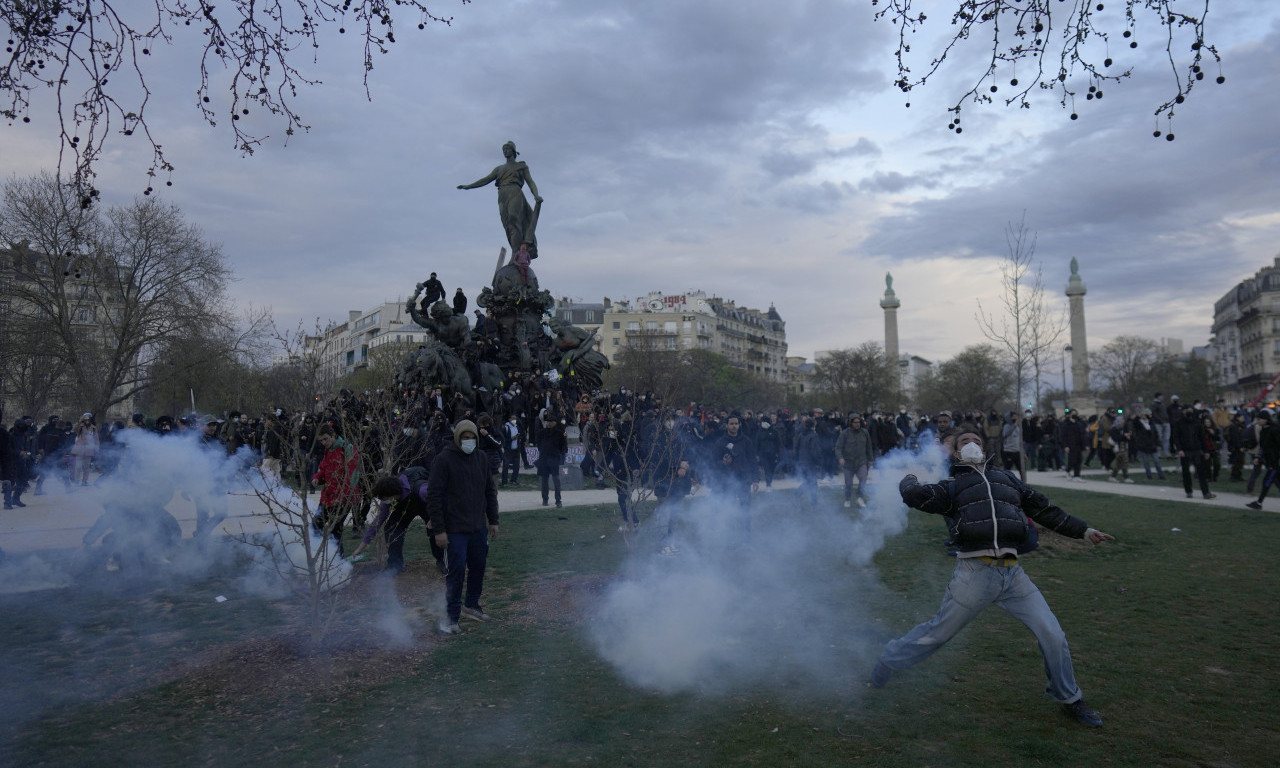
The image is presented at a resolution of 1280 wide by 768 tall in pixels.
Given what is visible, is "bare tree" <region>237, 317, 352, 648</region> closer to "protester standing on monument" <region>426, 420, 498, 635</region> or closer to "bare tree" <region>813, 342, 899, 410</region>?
"protester standing on monument" <region>426, 420, 498, 635</region>

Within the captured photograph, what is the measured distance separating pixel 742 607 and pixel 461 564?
2.70m

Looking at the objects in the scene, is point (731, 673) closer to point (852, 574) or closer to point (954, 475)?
point (954, 475)

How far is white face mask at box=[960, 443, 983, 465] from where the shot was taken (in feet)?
18.2

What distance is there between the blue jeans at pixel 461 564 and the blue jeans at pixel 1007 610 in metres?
3.80

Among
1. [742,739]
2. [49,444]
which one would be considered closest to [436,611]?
[742,739]

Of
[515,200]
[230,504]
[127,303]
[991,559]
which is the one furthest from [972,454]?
[127,303]

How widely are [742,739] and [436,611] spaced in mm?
4088

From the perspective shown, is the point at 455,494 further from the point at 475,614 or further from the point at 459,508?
the point at 475,614

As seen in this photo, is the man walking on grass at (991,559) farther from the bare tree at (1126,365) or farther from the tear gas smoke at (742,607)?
the bare tree at (1126,365)

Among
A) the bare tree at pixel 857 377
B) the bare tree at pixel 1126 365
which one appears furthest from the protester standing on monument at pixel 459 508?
the bare tree at pixel 1126 365

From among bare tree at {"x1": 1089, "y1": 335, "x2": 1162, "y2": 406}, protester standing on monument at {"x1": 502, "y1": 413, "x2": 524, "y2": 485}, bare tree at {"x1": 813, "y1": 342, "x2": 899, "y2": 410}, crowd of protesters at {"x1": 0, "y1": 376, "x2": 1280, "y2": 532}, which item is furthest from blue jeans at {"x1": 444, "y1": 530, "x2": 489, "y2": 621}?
bare tree at {"x1": 1089, "y1": 335, "x2": 1162, "y2": 406}

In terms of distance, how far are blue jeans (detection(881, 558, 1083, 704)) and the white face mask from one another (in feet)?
2.17

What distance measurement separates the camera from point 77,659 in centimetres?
652

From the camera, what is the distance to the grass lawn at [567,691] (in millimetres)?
4754
